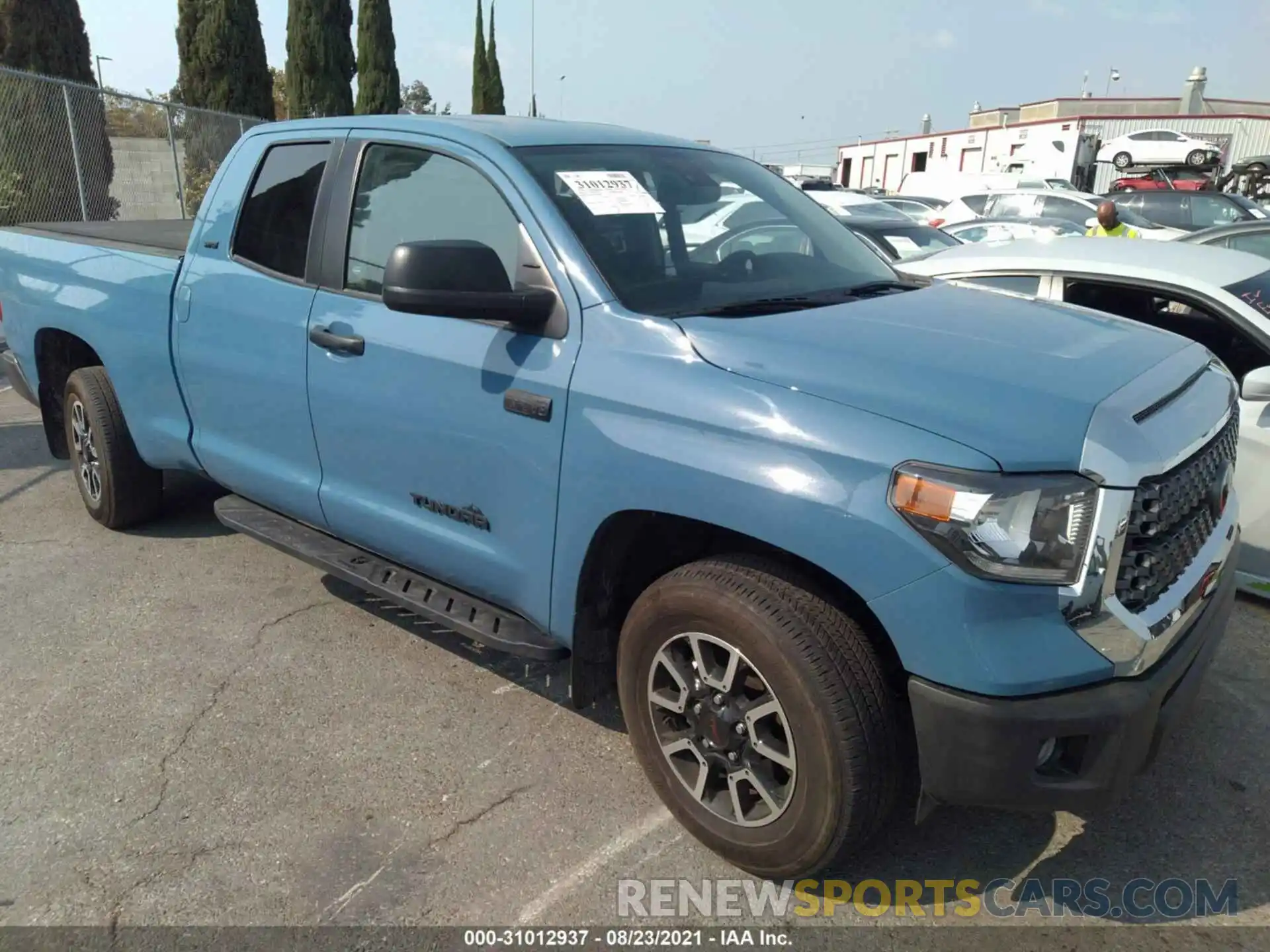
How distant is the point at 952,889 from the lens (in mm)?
2529

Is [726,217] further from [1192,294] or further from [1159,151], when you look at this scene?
[1159,151]

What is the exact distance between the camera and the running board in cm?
288

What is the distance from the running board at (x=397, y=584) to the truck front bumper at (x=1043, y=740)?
3.77 feet

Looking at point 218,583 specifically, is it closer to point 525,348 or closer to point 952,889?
point 525,348

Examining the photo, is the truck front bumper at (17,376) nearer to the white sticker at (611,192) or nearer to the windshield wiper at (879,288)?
the white sticker at (611,192)

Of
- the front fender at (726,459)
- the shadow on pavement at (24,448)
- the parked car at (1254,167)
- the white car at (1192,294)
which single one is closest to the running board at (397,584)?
the front fender at (726,459)

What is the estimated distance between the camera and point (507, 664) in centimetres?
366

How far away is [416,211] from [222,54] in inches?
775

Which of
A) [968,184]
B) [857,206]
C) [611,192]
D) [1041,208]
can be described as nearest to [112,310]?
[611,192]

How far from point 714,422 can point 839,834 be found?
40.1 inches

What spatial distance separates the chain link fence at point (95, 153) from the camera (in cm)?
1167

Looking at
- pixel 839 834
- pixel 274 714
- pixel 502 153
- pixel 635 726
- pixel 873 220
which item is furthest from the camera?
pixel 873 220

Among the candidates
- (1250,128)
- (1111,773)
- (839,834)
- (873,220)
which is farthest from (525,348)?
(1250,128)

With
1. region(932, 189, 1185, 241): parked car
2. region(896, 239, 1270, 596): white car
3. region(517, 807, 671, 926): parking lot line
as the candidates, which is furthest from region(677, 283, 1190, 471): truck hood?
region(932, 189, 1185, 241): parked car
